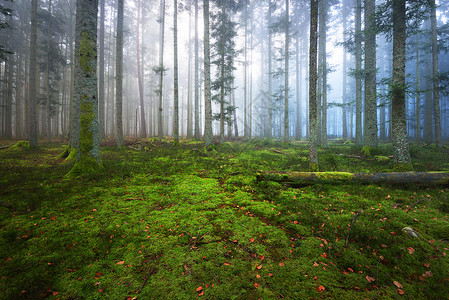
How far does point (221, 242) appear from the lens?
2.81m

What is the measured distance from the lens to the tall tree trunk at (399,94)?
623 centimetres

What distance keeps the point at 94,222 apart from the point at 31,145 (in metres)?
13.2

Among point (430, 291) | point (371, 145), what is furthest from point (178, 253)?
point (371, 145)

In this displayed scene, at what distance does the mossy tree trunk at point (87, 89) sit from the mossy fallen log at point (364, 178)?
20.8ft

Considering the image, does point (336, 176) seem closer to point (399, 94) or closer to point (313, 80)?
point (313, 80)

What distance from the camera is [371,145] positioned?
10016mm

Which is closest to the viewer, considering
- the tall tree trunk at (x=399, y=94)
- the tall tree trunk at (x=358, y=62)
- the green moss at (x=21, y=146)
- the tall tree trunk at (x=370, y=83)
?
the tall tree trunk at (x=399, y=94)

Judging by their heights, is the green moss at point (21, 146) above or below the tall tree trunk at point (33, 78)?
below

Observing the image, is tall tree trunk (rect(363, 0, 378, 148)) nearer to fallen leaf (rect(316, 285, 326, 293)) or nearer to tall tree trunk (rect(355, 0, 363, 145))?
tall tree trunk (rect(355, 0, 363, 145))

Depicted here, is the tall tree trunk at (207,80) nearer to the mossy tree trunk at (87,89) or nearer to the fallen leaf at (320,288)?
the mossy tree trunk at (87,89)

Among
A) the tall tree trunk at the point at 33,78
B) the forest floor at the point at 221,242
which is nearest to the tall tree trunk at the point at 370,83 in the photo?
the forest floor at the point at 221,242

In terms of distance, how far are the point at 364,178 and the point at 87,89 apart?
956 cm

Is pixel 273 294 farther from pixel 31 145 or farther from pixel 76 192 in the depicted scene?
pixel 31 145

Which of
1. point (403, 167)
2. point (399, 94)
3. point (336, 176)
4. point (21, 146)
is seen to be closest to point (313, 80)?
point (399, 94)
